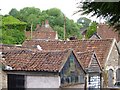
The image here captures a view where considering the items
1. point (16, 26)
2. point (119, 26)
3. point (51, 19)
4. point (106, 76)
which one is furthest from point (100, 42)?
point (51, 19)

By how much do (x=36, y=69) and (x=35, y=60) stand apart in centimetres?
54

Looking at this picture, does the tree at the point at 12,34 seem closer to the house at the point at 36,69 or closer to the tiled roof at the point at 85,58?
the tiled roof at the point at 85,58

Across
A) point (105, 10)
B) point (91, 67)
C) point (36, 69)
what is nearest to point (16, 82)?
point (36, 69)

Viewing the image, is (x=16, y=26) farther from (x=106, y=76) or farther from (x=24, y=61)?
(x=24, y=61)

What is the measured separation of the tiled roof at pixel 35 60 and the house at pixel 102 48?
5302 mm

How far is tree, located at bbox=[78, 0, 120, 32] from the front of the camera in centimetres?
289

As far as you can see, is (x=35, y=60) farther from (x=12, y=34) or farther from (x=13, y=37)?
(x=12, y=34)

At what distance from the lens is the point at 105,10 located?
2975 millimetres

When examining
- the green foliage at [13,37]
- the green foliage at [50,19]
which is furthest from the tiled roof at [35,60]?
the green foliage at [50,19]

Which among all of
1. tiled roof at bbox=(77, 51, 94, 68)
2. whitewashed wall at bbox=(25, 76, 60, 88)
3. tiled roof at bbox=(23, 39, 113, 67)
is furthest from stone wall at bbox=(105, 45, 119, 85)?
whitewashed wall at bbox=(25, 76, 60, 88)

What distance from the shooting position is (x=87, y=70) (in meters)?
14.8

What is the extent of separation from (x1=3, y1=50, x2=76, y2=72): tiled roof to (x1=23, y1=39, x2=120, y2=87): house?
5.30 m

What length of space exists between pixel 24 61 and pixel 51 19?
61199mm

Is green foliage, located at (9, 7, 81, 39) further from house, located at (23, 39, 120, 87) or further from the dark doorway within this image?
the dark doorway
